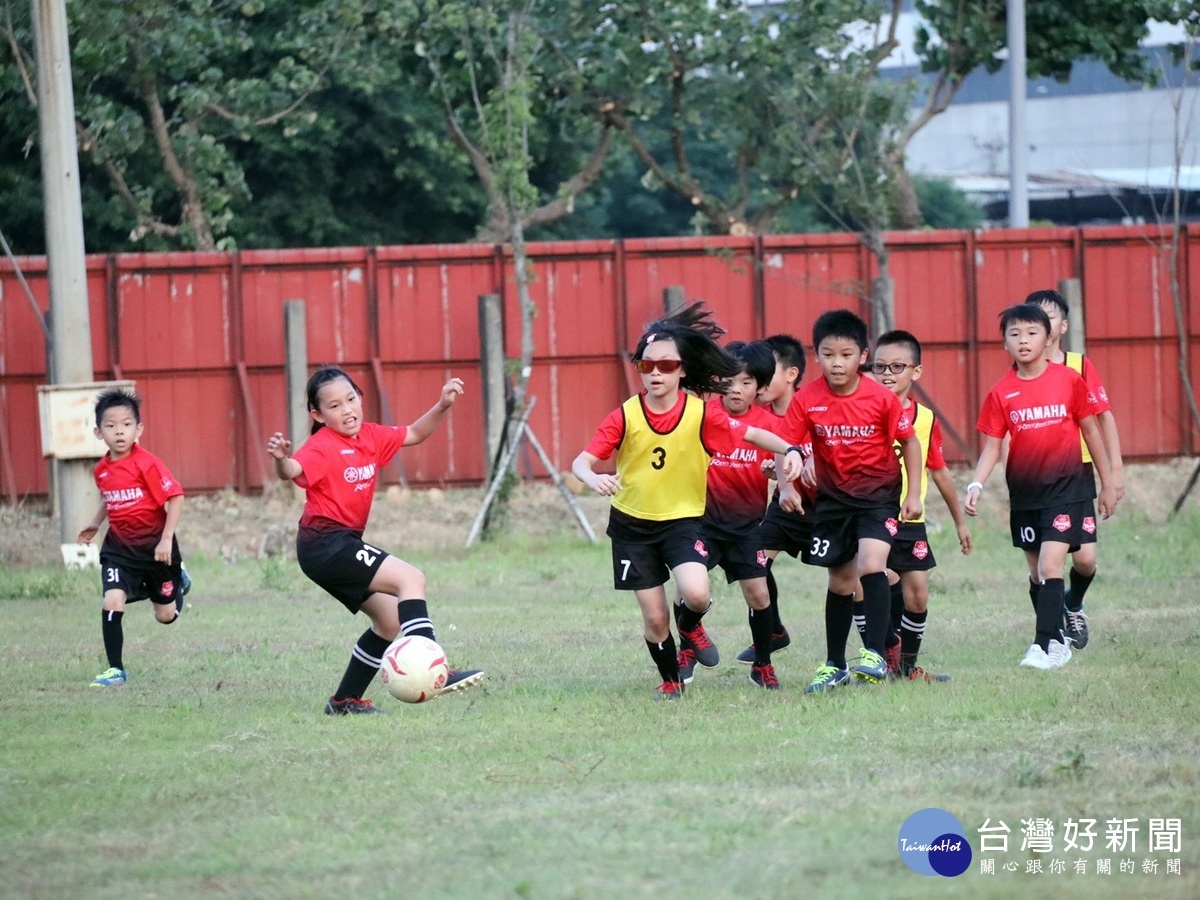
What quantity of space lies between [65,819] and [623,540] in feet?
10.3

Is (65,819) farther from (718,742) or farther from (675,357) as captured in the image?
(675,357)

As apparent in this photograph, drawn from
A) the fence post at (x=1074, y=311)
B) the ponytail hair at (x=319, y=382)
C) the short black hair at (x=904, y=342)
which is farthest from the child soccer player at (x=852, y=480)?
the fence post at (x=1074, y=311)

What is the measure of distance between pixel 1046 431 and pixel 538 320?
34.3 feet

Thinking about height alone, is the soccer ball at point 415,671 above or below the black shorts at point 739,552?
below

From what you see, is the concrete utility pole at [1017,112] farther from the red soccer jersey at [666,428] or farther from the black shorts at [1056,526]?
the red soccer jersey at [666,428]

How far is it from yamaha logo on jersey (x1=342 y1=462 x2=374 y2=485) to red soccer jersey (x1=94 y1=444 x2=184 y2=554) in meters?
2.19

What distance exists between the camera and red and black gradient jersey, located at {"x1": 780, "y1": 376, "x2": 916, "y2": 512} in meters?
8.00

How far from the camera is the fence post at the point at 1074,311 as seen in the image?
18.2 meters

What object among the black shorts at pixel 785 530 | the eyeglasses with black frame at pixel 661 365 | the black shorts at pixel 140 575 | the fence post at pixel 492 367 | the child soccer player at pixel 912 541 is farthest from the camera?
the fence post at pixel 492 367

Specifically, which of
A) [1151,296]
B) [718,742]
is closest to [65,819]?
[718,742]

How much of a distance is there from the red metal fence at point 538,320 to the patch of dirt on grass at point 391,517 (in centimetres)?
45

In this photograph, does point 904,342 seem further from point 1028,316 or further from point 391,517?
point 391,517

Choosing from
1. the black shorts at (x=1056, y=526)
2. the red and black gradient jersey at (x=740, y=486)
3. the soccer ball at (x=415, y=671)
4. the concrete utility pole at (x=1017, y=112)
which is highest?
the concrete utility pole at (x=1017, y=112)

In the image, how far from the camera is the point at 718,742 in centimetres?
656
